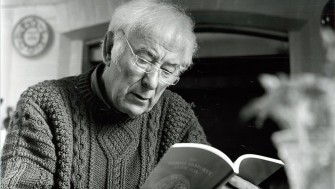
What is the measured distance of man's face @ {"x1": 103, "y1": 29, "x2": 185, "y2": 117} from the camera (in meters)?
0.87

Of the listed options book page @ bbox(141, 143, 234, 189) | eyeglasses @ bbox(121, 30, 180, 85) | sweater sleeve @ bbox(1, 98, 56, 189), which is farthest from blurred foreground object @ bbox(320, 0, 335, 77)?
sweater sleeve @ bbox(1, 98, 56, 189)

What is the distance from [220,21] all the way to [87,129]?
74 centimetres

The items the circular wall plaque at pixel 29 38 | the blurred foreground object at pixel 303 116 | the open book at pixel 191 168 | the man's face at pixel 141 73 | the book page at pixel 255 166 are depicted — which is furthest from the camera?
the circular wall plaque at pixel 29 38

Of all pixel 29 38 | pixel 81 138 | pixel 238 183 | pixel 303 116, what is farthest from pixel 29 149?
pixel 303 116

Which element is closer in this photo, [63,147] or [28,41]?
[63,147]

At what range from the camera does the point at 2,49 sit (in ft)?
4.66

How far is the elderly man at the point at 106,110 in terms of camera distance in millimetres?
838

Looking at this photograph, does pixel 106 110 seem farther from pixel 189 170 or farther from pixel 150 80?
pixel 189 170

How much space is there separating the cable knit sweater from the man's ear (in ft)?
0.29

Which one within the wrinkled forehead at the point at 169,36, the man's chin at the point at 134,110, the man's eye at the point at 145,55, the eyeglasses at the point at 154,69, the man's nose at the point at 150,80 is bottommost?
the man's chin at the point at 134,110

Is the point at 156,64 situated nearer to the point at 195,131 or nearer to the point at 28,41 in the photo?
the point at 195,131

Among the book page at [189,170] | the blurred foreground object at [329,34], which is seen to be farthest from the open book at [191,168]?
the blurred foreground object at [329,34]

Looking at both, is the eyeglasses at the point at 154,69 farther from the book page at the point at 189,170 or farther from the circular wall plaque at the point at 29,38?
the circular wall plaque at the point at 29,38

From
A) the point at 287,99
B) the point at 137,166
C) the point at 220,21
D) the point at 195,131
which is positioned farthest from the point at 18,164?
the point at 287,99
